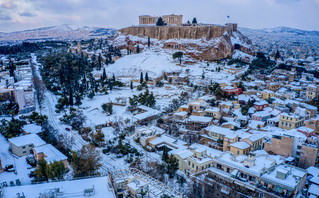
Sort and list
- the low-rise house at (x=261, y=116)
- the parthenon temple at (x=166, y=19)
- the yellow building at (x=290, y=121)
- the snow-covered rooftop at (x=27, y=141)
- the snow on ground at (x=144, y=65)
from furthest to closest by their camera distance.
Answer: the parthenon temple at (x=166, y=19) → the snow on ground at (x=144, y=65) → the low-rise house at (x=261, y=116) → the yellow building at (x=290, y=121) → the snow-covered rooftop at (x=27, y=141)

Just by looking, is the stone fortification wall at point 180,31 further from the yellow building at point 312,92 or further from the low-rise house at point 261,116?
the low-rise house at point 261,116

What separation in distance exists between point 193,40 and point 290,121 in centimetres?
5210

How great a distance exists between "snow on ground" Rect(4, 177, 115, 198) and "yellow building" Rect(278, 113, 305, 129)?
2547cm

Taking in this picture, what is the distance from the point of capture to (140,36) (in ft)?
288

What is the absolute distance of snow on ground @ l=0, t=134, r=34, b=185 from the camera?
21.9 metres

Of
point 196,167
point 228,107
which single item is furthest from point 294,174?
point 228,107

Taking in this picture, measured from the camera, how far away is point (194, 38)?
258 ft

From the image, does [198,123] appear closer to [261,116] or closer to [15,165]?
[261,116]

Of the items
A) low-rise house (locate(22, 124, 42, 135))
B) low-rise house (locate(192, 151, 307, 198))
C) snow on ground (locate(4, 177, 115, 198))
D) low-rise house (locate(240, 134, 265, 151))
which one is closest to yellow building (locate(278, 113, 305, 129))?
low-rise house (locate(240, 134, 265, 151))

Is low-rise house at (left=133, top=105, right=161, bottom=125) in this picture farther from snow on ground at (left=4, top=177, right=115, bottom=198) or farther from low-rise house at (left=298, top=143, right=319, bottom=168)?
low-rise house at (left=298, top=143, right=319, bottom=168)

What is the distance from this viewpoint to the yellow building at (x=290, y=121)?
30906 mm

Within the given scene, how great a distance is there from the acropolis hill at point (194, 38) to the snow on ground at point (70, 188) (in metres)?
60.7

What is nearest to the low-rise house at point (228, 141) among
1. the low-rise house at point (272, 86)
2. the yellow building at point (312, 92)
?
the yellow building at point (312, 92)

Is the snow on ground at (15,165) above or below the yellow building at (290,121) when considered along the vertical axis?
below
